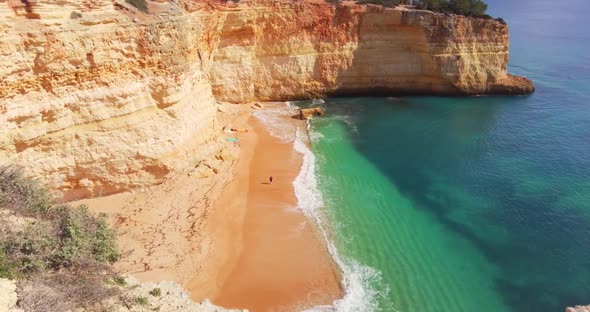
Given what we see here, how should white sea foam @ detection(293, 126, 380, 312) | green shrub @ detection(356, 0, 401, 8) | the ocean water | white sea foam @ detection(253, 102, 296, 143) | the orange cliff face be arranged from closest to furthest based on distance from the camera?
white sea foam @ detection(293, 126, 380, 312), the orange cliff face, the ocean water, white sea foam @ detection(253, 102, 296, 143), green shrub @ detection(356, 0, 401, 8)

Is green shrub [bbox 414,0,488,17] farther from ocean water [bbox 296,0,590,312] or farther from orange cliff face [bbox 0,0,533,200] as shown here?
orange cliff face [bbox 0,0,533,200]

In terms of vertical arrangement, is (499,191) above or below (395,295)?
above

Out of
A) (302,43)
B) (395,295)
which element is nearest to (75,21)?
(395,295)

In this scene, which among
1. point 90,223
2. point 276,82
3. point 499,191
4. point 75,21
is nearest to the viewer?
point 90,223

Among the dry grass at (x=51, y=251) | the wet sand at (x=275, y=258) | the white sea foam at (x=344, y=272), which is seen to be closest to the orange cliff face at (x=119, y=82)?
the dry grass at (x=51, y=251)

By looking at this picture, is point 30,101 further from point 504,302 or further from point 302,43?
point 302,43

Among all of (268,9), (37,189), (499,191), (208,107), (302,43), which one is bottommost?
(499,191)

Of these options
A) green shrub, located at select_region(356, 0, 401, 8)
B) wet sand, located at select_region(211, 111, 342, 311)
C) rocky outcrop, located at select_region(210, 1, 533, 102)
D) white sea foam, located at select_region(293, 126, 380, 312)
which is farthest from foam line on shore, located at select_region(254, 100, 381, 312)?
green shrub, located at select_region(356, 0, 401, 8)
